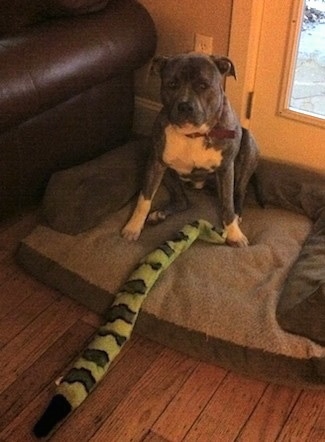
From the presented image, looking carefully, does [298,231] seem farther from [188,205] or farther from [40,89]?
[40,89]

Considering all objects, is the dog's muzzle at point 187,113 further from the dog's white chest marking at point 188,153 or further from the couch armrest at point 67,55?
the couch armrest at point 67,55

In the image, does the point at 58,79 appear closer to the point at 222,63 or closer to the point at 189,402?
the point at 222,63

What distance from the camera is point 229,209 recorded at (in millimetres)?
2180

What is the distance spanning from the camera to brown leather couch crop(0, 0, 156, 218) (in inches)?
79.7

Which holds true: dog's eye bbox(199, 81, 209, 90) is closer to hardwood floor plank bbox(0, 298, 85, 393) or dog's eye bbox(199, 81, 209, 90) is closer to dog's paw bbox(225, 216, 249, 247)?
dog's paw bbox(225, 216, 249, 247)

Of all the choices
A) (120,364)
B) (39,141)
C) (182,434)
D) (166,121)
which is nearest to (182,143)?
(166,121)

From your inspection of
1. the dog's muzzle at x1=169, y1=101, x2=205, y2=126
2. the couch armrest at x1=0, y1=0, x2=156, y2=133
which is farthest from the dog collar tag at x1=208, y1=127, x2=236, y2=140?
the couch armrest at x1=0, y1=0, x2=156, y2=133

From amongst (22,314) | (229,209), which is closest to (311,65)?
(229,209)

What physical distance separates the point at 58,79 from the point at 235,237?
0.76 metres

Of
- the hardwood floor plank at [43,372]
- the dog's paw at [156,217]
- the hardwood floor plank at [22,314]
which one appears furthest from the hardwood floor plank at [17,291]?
the dog's paw at [156,217]

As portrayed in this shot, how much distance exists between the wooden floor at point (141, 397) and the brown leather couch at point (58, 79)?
0.55 m

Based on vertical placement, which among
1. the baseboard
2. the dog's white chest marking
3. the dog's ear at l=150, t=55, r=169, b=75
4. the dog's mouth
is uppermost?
the dog's ear at l=150, t=55, r=169, b=75

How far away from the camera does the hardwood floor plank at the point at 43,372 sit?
1.74 m

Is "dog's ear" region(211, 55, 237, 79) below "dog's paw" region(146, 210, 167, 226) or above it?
above
